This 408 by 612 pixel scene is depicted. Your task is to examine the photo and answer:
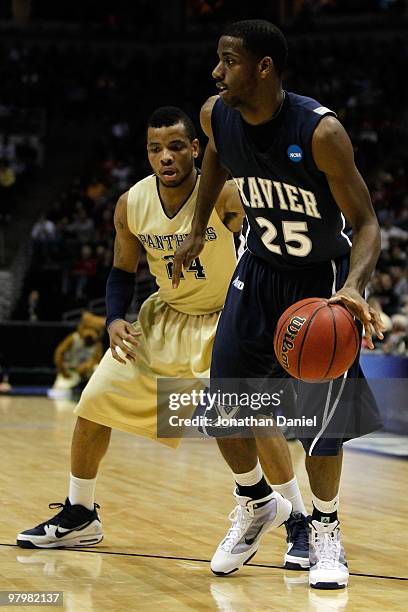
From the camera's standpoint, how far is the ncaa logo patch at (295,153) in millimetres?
3455

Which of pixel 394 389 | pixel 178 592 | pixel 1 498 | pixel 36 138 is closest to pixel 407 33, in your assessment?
pixel 36 138

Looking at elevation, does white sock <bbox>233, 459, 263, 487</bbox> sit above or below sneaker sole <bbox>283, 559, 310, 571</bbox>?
above

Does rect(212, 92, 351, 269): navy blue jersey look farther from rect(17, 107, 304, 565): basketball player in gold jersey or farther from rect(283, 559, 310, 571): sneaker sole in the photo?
rect(283, 559, 310, 571): sneaker sole

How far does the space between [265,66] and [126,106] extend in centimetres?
1872

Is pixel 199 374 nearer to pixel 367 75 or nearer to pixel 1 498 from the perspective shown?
pixel 1 498

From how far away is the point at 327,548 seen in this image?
356 centimetres

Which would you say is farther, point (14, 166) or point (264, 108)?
point (14, 166)

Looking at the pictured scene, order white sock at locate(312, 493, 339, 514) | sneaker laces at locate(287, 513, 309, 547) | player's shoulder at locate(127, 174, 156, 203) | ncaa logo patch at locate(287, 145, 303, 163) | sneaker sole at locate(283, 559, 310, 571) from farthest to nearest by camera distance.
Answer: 1. player's shoulder at locate(127, 174, 156, 203)
2. sneaker laces at locate(287, 513, 309, 547)
3. sneaker sole at locate(283, 559, 310, 571)
4. white sock at locate(312, 493, 339, 514)
5. ncaa logo patch at locate(287, 145, 303, 163)

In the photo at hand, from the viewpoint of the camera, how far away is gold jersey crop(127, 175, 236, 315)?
4348 mm

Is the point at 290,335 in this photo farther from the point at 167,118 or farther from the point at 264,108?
the point at 167,118

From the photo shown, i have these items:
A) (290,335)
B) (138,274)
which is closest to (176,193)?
(290,335)

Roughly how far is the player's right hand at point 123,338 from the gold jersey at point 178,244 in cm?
37

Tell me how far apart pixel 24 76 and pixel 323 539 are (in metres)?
19.5

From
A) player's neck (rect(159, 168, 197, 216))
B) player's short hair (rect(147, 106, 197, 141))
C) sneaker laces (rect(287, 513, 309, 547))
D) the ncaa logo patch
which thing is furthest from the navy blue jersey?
sneaker laces (rect(287, 513, 309, 547))
